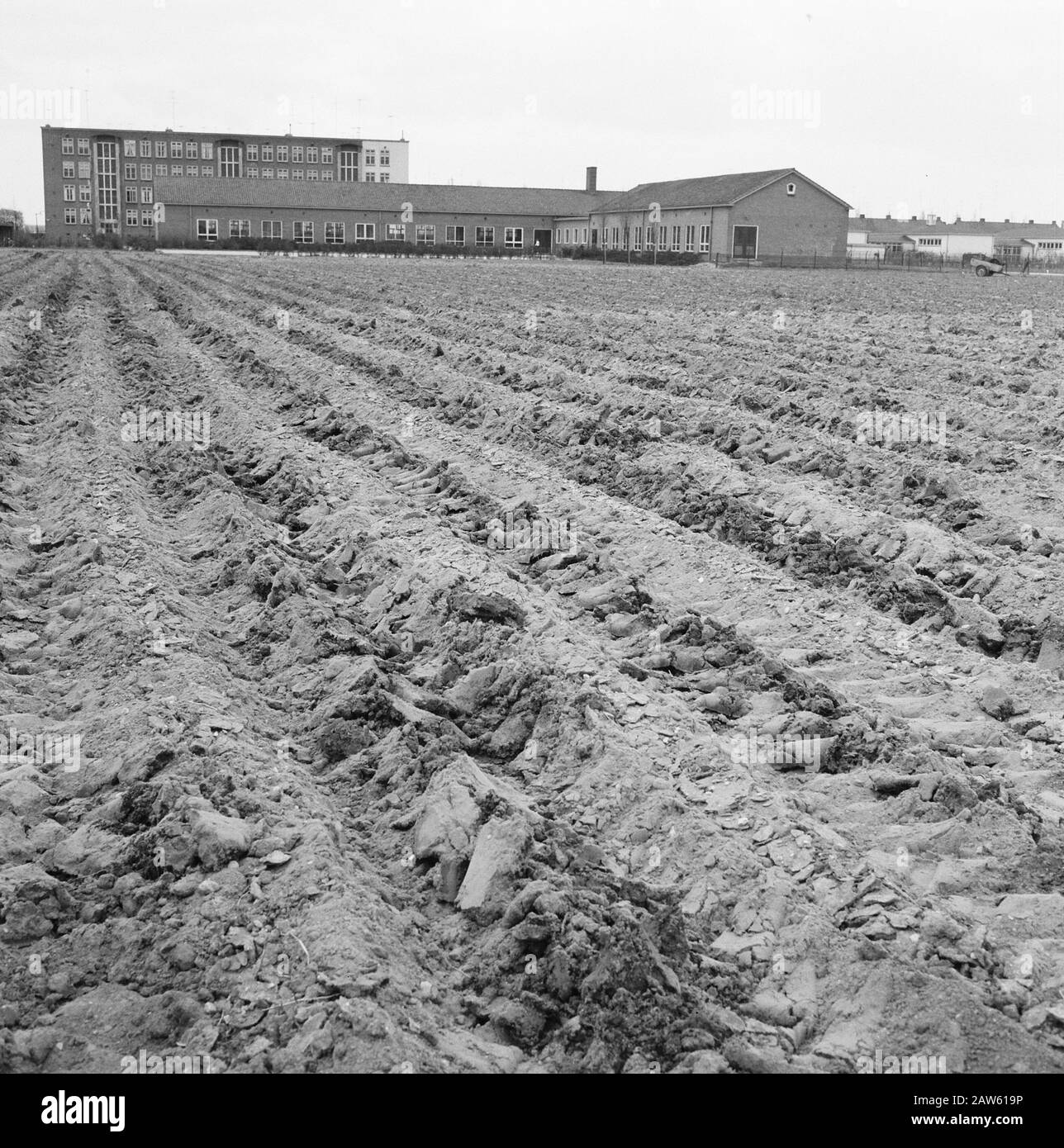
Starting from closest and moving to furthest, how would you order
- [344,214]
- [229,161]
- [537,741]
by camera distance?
[537,741] → [344,214] → [229,161]

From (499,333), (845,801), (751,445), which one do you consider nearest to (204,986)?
(845,801)

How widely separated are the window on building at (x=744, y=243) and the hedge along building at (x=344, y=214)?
19.0 metres

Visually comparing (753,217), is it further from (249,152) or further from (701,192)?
(249,152)

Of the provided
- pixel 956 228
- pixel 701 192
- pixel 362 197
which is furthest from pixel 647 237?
pixel 956 228

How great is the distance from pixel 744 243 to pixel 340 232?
28.2m

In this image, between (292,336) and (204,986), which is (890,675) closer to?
(204,986)

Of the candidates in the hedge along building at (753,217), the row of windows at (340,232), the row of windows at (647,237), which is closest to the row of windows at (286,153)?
the row of windows at (340,232)

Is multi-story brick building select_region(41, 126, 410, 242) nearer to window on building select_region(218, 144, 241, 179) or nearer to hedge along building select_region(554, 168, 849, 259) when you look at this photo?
window on building select_region(218, 144, 241, 179)

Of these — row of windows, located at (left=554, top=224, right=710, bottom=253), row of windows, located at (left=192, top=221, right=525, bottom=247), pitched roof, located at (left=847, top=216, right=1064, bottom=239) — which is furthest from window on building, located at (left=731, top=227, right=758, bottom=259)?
pitched roof, located at (left=847, top=216, right=1064, bottom=239)

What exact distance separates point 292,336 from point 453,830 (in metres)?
16.0

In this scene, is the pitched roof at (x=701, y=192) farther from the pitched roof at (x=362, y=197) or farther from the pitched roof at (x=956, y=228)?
the pitched roof at (x=956, y=228)

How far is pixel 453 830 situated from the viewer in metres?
4.46

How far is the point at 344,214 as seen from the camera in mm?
78562

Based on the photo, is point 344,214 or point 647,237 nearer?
point 647,237
